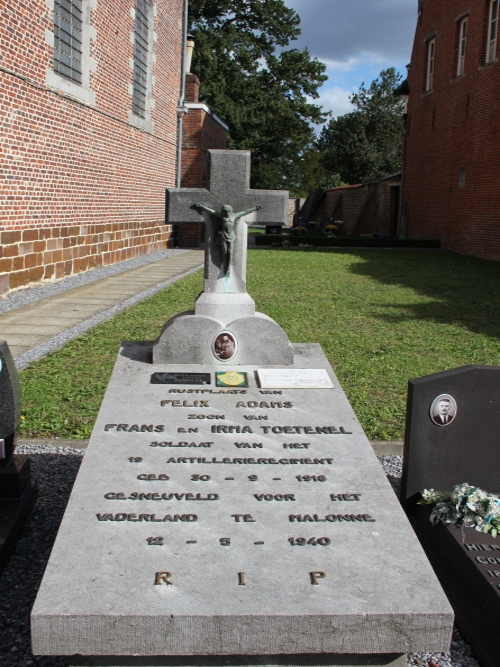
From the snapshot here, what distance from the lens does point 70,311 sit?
945 cm

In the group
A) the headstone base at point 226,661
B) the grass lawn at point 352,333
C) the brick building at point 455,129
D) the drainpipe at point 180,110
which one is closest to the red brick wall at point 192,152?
the drainpipe at point 180,110

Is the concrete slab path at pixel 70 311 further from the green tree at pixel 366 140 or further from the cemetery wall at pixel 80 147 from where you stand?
the green tree at pixel 366 140

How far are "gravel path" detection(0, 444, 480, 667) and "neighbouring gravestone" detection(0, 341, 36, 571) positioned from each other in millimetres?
86

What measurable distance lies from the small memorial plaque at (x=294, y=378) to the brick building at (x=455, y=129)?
1740 cm

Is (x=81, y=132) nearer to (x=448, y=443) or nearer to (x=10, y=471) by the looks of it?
(x=10, y=471)

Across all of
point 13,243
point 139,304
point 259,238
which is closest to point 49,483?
point 139,304

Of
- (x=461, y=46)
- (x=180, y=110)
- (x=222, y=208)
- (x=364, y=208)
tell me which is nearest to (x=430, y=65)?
(x=461, y=46)

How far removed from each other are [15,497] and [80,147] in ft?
37.1

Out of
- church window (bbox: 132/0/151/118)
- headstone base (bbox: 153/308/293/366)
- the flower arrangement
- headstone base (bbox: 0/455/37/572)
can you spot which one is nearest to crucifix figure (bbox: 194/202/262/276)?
headstone base (bbox: 153/308/293/366)

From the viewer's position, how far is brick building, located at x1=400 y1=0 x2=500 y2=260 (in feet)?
66.7

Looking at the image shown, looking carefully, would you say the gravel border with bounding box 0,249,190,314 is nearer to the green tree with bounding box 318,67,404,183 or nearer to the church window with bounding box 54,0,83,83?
the church window with bounding box 54,0,83,83

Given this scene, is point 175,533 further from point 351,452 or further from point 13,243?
point 13,243

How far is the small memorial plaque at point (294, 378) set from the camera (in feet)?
12.1

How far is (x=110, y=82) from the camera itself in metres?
15.4
